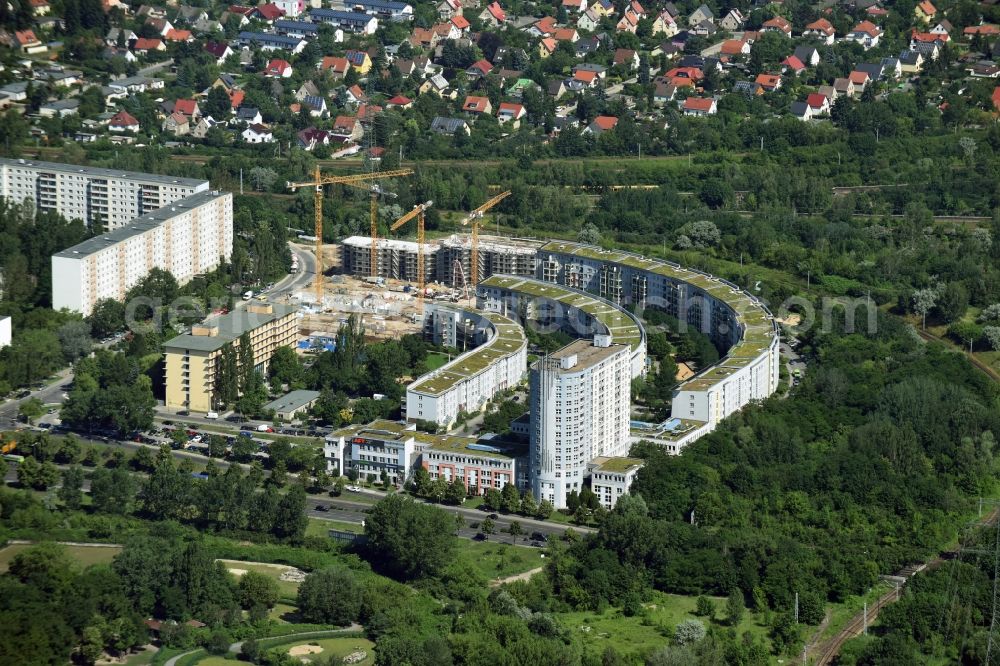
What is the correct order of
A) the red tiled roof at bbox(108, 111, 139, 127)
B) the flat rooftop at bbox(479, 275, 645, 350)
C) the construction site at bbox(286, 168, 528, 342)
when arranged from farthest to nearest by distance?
the red tiled roof at bbox(108, 111, 139, 127), the construction site at bbox(286, 168, 528, 342), the flat rooftop at bbox(479, 275, 645, 350)

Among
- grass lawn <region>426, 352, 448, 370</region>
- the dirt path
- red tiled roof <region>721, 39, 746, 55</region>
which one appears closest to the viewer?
the dirt path

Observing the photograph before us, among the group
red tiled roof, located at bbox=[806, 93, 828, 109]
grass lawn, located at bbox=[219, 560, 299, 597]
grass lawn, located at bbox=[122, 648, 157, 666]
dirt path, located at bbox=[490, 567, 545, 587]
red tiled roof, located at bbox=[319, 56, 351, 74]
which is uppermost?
red tiled roof, located at bbox=[806, 93, 828, 109]

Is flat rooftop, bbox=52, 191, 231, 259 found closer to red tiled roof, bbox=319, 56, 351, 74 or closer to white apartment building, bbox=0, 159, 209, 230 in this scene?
white apartment building, bbox=0, 159, 209, 230

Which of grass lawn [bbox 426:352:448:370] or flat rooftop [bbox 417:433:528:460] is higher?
flat rooftop [bbox 417:433:528:460]

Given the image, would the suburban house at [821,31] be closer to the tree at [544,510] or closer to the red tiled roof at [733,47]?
the red tiled roof at [733,47]

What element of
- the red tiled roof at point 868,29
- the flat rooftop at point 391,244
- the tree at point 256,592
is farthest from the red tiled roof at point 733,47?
the tree at point 256,592

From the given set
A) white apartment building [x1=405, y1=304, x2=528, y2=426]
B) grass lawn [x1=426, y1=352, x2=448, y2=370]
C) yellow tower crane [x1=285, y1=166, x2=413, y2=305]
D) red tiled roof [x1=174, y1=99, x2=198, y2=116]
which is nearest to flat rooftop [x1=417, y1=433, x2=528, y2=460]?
white apartment building [x1=405, y1=304, x2=528, y2=426]

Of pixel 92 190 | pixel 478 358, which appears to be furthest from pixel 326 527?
pixel 92 190

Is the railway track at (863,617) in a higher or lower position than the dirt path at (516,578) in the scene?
higher
